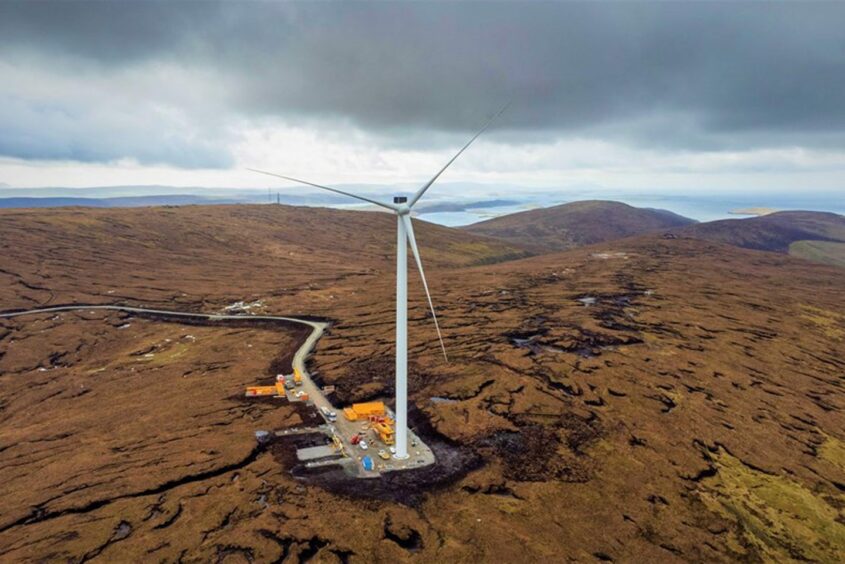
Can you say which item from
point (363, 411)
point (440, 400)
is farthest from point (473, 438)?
point (363, 411)

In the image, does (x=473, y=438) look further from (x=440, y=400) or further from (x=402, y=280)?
(x=402, y=280)

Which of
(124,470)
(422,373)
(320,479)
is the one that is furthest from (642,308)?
(124,470)

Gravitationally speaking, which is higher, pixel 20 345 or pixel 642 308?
pixel 642 308

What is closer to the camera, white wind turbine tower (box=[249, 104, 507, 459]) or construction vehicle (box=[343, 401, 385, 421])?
white wind turbine tower (box=[249, 104, 507, 459])

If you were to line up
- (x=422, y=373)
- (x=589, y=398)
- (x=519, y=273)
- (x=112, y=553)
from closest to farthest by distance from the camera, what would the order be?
(x=112, y=553) < (x=589, y=398) < (x=422, y=373) < (x=519, y=273)

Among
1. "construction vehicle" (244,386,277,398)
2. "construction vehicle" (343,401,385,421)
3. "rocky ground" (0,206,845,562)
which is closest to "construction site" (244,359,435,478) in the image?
"construction vehicle" (343,401,385,421)

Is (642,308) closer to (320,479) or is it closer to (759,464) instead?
(759,464)

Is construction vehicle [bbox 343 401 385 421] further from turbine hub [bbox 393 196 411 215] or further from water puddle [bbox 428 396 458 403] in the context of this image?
turbine hub [bbox 393 196 411 215]
